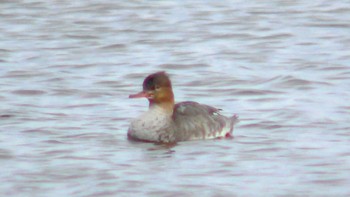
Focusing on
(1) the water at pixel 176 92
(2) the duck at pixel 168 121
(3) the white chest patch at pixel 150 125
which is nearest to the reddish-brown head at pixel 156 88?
(2) the duck at pixel 168 121

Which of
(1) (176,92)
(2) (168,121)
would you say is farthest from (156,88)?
(1) (176,92)

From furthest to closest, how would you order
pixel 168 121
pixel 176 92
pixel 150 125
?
pixel 176 92 → pixel 168 121 → pixel 150 125

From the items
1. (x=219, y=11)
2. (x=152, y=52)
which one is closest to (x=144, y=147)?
(x=152, y=52)

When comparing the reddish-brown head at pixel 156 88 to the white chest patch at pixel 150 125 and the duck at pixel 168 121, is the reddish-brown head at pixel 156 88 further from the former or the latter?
the white chest patch at pixel 150 125

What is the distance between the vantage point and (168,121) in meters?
13.9

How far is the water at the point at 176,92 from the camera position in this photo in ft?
39.5

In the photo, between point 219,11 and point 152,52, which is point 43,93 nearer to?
point 152,52

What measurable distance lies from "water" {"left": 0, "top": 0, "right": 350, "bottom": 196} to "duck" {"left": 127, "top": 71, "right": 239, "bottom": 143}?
12 centimetres

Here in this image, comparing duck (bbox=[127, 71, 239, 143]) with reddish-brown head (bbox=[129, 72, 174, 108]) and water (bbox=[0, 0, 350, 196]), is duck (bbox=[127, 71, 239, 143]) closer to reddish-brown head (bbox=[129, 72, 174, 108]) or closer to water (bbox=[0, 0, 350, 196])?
reddish-brown head (bbox=[129, 72, 174, 108])

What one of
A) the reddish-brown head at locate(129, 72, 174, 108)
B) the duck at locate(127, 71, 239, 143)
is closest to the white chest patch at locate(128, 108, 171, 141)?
the duck at locate(127, 71, 239, 143)

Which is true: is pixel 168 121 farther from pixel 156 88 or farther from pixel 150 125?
pixel 156 88

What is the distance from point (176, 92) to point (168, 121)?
279 cm

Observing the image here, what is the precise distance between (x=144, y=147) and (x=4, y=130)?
162 cm

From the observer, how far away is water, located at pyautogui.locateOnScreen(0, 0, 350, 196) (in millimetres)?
12039
